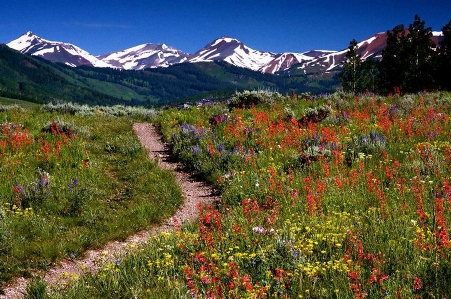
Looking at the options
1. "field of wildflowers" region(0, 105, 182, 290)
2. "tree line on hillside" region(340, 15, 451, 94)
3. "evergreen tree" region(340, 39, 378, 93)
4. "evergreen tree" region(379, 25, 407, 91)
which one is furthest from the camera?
"evergreen tree" region(379, 25, 407, 91)

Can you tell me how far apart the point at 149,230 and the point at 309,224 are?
3572 millimetres

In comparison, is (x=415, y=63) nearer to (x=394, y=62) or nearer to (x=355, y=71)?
(x=394, y=62)

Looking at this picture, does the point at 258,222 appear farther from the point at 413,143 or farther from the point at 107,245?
the point at 413,143

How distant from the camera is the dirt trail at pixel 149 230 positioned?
5.79 m

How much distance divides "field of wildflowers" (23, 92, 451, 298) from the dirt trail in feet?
1.42

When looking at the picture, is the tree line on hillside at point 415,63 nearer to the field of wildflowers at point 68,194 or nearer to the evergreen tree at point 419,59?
the evergreen tree at point 419,59

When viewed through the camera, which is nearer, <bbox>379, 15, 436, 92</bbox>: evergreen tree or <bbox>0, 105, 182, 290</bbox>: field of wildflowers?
<bbox>0, 105, 182, 290</bbox>: field of wildflowers

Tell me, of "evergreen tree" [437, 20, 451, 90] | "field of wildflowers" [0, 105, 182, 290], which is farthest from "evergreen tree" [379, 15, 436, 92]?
"field of wildflowers" [0, 105, 182, 290]

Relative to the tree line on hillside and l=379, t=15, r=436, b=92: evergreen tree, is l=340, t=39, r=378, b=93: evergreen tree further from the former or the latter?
l=379, t=15, r=436, b=92: evergreen tree

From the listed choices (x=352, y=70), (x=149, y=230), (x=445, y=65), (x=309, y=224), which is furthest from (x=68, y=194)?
(x=445, y=65)

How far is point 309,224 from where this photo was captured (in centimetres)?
628

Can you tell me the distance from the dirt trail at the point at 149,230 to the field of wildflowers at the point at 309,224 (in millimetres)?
432

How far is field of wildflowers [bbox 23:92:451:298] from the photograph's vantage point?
447 centimetres

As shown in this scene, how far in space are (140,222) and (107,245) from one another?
0.99 metres
